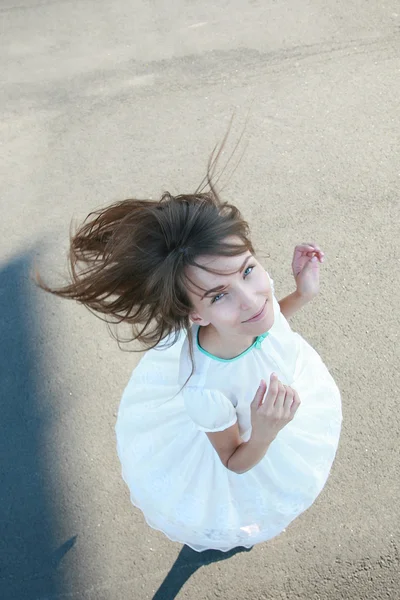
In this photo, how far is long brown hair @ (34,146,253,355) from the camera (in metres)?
1.54

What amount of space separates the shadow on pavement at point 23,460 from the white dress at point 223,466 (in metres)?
0.62

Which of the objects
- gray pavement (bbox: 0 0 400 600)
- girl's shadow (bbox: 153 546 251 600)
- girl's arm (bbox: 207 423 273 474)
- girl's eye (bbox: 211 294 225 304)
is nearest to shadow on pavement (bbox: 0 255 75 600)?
gray pavement (bbox: 0 0 400 600)

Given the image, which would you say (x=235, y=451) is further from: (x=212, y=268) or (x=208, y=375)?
(x=212, y=268)

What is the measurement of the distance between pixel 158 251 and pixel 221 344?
0.35 m

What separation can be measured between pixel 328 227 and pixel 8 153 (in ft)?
6.88

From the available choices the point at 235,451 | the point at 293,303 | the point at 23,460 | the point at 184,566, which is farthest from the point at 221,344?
the point at 23,460

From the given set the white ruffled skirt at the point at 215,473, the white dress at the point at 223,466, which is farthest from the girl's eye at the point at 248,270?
the white ruffled skirt at the point at 215,473

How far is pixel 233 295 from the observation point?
5.15ft

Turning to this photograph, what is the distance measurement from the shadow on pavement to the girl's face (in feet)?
4.67

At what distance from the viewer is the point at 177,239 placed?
5.06ft

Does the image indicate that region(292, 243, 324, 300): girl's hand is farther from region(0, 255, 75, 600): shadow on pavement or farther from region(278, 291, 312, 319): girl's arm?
region(0, 255, 75, 600): shadow on pavement

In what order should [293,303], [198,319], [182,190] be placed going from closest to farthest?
[198,319], [293,303], [182,190]

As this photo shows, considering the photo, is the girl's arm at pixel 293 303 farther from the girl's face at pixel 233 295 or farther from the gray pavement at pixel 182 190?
the gray pavement at pixel 182 190

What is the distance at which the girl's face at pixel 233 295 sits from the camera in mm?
1542
